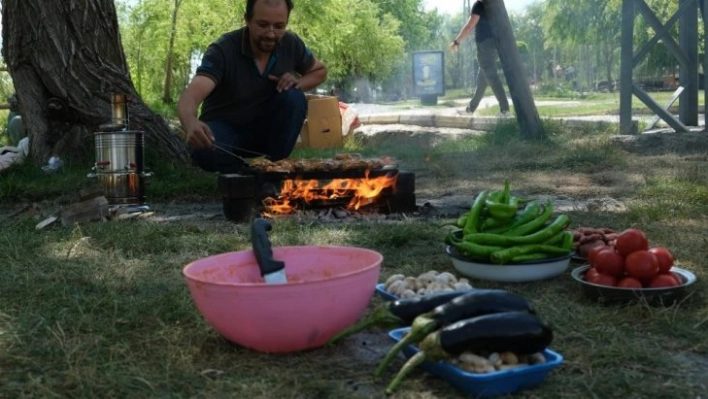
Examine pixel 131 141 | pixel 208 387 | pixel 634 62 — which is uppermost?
pixel 634 62

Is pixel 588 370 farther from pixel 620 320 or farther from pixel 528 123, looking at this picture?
pixel 528 123

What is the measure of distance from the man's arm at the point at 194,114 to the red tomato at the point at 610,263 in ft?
8.80

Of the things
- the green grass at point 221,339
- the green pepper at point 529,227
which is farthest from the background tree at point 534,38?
the green pepper at point 529,227

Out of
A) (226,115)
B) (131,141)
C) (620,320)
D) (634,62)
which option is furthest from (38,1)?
(634,62)

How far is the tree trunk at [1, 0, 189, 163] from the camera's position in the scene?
7199 mm

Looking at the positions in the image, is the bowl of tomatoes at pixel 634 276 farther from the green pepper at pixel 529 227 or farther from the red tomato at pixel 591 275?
the green pepper at pixel 529 227

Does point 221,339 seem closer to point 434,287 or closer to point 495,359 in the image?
point 434,287

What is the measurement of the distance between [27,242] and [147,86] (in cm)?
1494

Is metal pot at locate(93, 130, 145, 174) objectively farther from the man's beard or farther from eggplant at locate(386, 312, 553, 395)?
eggplant at locate(386, 312, 553, 395)

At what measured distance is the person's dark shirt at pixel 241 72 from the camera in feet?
17.5

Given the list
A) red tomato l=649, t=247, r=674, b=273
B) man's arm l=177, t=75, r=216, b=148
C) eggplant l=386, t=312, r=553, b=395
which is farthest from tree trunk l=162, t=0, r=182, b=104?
eggplant l=386, t=312, r=553, b=395

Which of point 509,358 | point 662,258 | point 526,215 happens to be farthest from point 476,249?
point 509,358

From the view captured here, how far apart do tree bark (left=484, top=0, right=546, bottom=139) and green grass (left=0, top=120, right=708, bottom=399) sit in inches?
150

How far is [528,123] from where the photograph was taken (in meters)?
9.63
